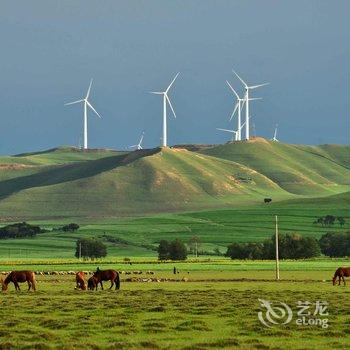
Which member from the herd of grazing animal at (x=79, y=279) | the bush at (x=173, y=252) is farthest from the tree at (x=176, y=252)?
the herd of grazing animal at (x=79, y=279)

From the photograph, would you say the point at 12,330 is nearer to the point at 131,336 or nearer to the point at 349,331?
the point at 131,336

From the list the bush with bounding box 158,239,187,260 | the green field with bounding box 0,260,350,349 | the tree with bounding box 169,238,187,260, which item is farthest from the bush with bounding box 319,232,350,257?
the green field with bounding box 0,260,350,349

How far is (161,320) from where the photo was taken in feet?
135

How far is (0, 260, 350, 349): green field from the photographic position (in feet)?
114

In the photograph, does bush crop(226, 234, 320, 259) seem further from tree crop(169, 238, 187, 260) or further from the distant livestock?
the distant livestock

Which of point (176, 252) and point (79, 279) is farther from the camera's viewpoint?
point (176, 252)

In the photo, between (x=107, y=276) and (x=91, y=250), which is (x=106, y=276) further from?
(x=91, y=250)

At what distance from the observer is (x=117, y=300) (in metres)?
51.9

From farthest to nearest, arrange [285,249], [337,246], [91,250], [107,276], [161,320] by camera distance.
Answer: [91,250] → [337,246] → [285,249] → [107,276] → [161,320]

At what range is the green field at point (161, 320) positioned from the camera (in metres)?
34.7

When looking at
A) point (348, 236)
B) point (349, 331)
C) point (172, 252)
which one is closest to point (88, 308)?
point (349, 331)

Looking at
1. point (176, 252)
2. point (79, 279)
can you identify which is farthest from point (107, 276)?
point (176, 252)

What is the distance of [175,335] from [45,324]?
5.53 m

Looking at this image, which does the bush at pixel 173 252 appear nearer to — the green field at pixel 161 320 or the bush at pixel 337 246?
the bush at pixel 337 246
